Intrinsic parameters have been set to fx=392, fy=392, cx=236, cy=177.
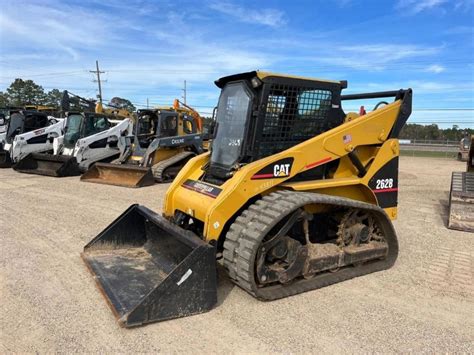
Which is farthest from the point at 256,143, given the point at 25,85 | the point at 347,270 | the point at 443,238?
the point at 25,85

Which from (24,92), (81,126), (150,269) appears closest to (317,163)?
(150,269)

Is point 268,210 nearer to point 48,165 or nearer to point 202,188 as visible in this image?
point 202,188

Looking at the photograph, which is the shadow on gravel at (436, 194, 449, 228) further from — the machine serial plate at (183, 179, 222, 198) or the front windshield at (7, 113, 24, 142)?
the front windshield at (7, 113, 24, 142)

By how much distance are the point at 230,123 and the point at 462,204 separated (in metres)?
5.19

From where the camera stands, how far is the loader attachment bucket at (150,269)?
133 inches

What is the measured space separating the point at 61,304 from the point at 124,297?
0.61m

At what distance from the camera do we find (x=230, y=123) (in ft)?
15.2

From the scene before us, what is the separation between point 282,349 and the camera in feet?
10.1

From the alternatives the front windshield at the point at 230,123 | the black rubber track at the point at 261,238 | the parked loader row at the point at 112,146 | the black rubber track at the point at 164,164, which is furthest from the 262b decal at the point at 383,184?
the black rubber track at the point at 164,164

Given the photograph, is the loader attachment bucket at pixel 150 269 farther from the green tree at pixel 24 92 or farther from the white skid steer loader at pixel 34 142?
the green tree at pixel 24 92

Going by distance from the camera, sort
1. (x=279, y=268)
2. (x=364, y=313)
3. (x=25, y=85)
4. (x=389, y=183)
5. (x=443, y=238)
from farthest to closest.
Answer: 1. (x=25, y=85)
2. (x=443, y=238)
3. (x=389, y=183)
4. (x=279, y=268)
5. (x=364, y=313)

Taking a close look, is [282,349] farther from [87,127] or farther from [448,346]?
[87,127]

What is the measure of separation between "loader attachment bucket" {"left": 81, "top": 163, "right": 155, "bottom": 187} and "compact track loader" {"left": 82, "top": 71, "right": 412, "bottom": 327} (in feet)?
20.8

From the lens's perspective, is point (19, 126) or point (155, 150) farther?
point (19, 126)
